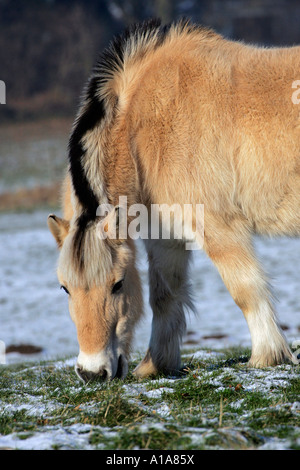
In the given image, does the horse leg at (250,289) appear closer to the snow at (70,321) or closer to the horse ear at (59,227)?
the snow at (70,321)

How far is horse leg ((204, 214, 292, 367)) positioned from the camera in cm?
424

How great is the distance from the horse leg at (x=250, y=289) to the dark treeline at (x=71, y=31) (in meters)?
34.9

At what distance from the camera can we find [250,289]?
4.23 metres

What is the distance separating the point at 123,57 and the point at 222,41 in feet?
2.63

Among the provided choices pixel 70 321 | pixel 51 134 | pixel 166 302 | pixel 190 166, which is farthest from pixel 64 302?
pixel 51 134

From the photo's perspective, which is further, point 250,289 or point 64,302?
point 64,302

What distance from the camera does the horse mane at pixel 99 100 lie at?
4.18 metres

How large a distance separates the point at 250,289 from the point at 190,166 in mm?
977

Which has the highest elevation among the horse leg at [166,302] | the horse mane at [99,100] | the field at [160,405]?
the horse mane at [99,100]

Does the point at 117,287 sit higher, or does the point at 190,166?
the point at 190,166

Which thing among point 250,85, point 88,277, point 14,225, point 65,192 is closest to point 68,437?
point 88,277

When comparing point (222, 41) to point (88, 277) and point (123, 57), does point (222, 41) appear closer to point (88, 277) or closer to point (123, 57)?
point (123, 57)

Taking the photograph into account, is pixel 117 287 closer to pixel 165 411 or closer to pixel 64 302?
pixel 165 411

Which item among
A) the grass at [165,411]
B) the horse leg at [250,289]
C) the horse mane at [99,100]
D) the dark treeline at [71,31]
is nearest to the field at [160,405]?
the grass at [165,411]
